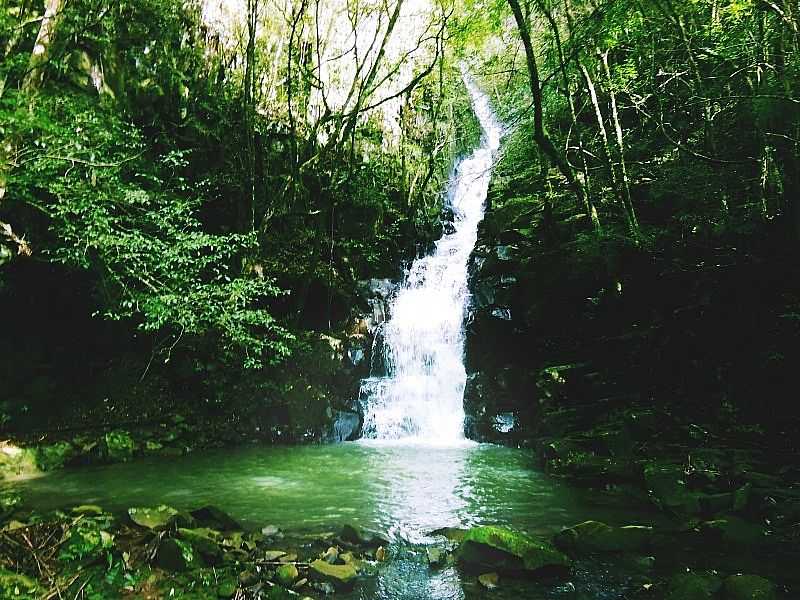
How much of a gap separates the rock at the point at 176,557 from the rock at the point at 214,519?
1030 mm

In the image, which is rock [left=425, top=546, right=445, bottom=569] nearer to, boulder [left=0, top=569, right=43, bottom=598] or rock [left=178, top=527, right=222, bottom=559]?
rock [left=178, top=527, right=222, bottom=559]

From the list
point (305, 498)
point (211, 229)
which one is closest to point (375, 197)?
point (211, 229)

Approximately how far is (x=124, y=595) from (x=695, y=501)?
5506mm

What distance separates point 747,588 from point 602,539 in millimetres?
1282

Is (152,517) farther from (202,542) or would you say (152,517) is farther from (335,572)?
(335,572)

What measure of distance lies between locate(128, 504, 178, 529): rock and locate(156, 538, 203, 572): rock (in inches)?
25.4

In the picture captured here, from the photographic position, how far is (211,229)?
12844 millimetres

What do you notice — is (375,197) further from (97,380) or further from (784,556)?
(784,556)

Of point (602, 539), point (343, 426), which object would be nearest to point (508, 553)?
point (602, 539)

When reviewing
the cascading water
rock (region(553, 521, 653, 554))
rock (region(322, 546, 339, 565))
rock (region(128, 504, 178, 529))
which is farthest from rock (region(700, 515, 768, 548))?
the cascading water

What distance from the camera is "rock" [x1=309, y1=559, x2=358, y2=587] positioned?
162 inches

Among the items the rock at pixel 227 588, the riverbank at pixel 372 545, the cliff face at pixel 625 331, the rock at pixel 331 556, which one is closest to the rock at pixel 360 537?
the riverbank at pixel 372 545

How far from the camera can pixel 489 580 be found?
4160 mm

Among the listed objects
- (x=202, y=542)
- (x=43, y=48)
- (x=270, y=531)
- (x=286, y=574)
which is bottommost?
(x=270, y=531)
